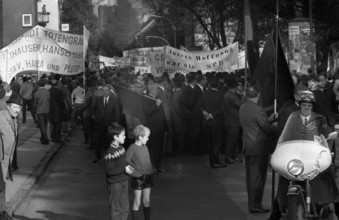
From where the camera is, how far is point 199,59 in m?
23.9

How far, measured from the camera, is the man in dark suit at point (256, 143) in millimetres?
10367

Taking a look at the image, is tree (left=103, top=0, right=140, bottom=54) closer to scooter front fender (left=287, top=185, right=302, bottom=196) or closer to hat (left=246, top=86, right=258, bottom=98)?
hat (left=246, top=86, right=258, bottom=98)

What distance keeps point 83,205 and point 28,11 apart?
201ft

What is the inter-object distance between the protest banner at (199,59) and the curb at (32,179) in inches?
199

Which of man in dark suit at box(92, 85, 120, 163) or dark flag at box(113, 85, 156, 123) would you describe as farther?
man in dark suit at box(92, 85, 120, 163)

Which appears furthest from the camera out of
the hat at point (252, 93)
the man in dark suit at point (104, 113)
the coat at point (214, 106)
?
the man in dark suit at point (104, 113)

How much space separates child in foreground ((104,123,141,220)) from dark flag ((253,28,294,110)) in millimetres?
2612

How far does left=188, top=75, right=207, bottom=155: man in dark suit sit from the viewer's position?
17.5 meters

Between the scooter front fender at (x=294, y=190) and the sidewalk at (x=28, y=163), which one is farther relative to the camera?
the sidewalk at (x=28, y=163)

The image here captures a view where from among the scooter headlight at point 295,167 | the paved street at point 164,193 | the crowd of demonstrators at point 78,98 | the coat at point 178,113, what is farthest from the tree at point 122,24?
the scooter headlight at point 295,167

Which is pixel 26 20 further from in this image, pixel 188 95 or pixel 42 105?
pixel 188 95

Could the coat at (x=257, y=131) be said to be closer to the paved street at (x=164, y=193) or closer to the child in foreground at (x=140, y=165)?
the paved street at (x=164, y=193)

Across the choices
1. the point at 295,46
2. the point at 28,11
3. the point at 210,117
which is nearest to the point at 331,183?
the point at 210,117

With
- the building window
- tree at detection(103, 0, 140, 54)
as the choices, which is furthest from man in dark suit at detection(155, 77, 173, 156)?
tree at detection(103, 0, 140, 54)
